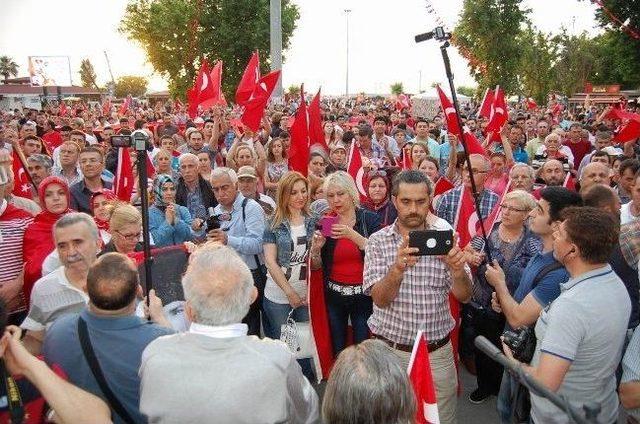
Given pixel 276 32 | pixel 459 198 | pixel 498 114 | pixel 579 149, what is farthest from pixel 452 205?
pixel 276 32

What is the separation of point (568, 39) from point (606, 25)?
21033mm

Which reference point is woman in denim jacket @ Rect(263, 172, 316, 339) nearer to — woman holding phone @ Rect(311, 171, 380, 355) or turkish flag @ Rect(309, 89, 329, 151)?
woman holding phone @ Rect(311, 171, 380, 355)

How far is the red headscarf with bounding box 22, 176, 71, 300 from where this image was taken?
12.5 feet

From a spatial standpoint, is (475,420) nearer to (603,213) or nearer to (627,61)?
(603,213)

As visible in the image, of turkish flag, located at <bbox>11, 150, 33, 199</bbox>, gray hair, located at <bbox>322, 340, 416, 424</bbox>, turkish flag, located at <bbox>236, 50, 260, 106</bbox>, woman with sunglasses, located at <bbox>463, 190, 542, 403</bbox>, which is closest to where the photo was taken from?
gray hair, located at <bbox>322, 340, 416, 424</bbox>

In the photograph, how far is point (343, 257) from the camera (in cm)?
410

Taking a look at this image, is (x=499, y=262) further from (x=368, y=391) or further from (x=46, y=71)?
(x=46, y=71)

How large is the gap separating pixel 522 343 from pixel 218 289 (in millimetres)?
1512

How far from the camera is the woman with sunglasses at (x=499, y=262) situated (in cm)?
394

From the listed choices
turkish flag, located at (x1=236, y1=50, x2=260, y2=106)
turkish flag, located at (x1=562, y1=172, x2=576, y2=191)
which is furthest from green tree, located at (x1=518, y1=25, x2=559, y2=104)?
turkish flag, located at (x1=562, y1=172, x2=576, y2=191)

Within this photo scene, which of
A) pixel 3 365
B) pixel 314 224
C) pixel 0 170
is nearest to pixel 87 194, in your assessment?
pixel 0 170

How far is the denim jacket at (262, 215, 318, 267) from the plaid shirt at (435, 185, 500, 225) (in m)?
1.54

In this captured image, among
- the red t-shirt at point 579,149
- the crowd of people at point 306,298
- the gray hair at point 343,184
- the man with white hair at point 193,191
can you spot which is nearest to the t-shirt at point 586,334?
the crowd of people at point 306,298

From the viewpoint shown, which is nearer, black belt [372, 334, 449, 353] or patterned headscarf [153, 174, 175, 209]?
black belt [372, 334, 449, 353]
